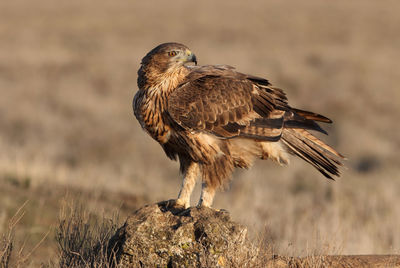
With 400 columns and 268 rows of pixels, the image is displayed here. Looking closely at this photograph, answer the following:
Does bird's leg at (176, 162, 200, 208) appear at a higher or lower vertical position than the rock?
higher

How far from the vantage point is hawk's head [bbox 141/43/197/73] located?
5.47 meters

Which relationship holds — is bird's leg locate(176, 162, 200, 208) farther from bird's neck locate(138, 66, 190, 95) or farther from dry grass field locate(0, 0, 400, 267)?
bird's neck locate(138, 66, 190, 95)

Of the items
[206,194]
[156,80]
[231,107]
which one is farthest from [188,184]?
[156,80]

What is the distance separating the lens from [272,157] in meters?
6.26

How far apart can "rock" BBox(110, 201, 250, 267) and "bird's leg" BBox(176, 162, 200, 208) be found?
2.75 ft

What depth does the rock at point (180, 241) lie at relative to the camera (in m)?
4.67

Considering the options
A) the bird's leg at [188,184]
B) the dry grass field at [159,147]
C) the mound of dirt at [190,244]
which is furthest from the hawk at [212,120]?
the mound of dirt at [190,244]

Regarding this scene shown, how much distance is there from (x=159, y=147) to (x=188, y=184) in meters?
11.2

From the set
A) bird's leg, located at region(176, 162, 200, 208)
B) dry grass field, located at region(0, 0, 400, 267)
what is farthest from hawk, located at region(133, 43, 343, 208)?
dry grass field, located at region(0, 0, 400, 267)

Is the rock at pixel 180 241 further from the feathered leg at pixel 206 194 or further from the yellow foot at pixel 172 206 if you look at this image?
the feathered leg at pixel 206 194

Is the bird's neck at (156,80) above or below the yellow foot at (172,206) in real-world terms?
above

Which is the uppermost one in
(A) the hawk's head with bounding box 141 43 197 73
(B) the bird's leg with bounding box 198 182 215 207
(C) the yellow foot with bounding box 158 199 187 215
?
(A) the hawk's head with bounding box 141 43 197 73

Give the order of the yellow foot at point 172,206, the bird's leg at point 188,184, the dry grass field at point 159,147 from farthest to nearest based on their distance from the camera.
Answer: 1. the dry grass field at point 159,147
2. the bird's leg at point 188,184
3. the yellow foot at point 172,206

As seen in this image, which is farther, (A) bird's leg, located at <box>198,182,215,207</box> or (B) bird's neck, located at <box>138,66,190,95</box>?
(A) bird's leg, located at <box>198,182,215,207</box>
